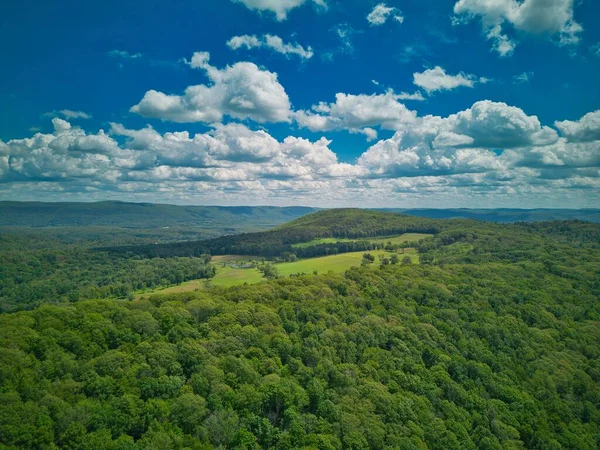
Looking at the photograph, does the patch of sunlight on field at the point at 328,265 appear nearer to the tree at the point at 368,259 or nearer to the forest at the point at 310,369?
the tree at the point at 368,259

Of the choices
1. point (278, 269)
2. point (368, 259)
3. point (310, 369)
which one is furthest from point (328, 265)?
point (310, 369)

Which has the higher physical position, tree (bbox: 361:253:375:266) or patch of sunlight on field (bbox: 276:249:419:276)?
tree (bbox: 361:253:375:266)

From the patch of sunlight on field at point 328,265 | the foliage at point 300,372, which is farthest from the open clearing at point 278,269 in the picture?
the foliage at point 300,372

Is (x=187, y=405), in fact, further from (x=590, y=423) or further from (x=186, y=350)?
(x=590, y=423)

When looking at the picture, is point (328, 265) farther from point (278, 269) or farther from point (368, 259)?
point (278, 269)

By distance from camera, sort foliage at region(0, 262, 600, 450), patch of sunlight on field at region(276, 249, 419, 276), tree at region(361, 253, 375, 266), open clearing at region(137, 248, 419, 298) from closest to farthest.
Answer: foliage at region(0, 262, 600, 450) < open clearing at region(137, 248, 419, 298) < patch of sunlight on field at region(276, 249, 419, 276) < tree at region(361, 253, 375, 266)

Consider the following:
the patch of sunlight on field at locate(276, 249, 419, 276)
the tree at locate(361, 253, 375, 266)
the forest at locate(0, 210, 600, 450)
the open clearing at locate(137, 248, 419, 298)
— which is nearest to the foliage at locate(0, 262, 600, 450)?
the forest at locate(0, 210, 600, 450)

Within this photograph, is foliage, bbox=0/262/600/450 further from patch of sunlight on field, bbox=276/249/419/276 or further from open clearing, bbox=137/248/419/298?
patch of sunlight on field, bbox=276/249/419/276

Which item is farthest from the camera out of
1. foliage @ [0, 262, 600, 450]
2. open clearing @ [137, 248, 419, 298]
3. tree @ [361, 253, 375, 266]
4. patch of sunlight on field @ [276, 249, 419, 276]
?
tree @ [361, 253, 375, 266]

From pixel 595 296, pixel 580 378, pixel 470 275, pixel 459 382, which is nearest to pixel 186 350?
pixel 459 382
